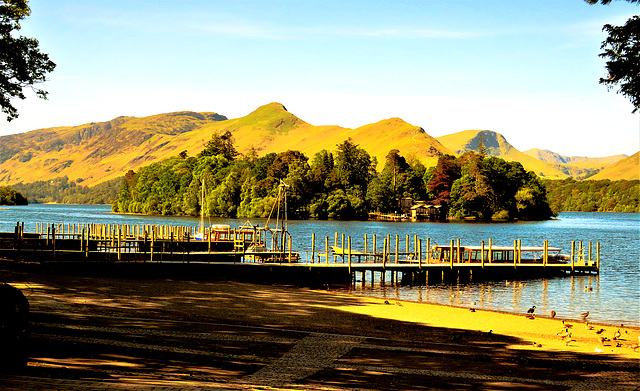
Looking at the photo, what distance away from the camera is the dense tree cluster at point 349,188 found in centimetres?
14075

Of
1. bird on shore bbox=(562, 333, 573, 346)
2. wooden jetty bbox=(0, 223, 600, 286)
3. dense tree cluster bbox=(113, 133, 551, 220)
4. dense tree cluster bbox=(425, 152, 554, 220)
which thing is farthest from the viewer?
dense tree cluster bbox=(425, 152, 554, 220)

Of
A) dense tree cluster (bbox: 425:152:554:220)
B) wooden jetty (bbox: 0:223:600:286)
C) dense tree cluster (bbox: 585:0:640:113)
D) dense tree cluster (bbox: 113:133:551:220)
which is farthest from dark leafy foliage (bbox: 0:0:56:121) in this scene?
dense tree cluster (bbox: 425:152:554:220)

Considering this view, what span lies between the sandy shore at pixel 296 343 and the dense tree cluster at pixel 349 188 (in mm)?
110921

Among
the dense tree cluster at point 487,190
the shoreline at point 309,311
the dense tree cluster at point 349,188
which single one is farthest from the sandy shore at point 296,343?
the dense tree cluster at point 487,190

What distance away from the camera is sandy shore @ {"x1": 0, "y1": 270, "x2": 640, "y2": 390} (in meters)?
11.8

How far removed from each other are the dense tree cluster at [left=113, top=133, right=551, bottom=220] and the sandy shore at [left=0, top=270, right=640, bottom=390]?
364 feet

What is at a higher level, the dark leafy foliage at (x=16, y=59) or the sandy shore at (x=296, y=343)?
the dark leafy foliage at (x=16, y=59)

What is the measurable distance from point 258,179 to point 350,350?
13820 centimetres

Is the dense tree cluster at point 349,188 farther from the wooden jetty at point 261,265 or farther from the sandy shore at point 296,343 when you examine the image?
the sandy shore at point 296,343

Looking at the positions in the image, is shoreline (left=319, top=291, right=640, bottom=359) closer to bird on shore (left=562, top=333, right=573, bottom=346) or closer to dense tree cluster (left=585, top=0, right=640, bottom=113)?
bird on shore (left=562, top=333, right=573, bottom=346)

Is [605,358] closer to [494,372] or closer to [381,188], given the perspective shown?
[494,372]

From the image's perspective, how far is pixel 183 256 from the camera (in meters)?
40.2

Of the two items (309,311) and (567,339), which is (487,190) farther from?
(567,339)

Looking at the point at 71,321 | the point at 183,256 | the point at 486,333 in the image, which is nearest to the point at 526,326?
the point at 486,333
